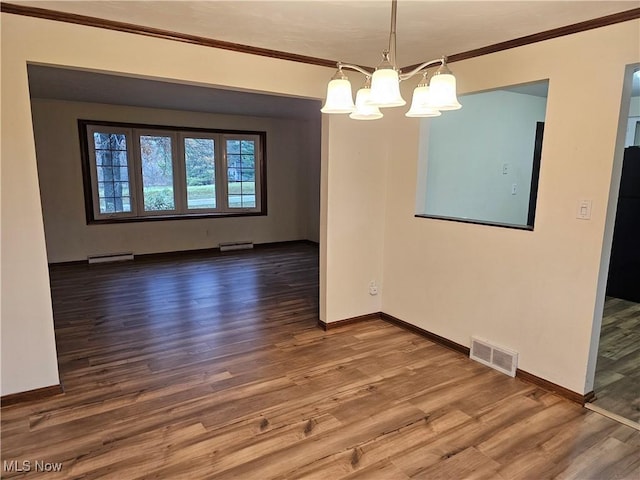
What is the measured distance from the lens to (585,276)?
8.14 feet

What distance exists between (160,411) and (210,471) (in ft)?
2.16

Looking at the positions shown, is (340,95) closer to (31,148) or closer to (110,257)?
(31,148)

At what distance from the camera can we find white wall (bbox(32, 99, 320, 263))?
5871 millimetres

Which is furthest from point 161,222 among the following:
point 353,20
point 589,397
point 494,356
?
point 589,397

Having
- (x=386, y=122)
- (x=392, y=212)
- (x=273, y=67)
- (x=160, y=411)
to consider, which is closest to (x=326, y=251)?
(x=392, y=212)

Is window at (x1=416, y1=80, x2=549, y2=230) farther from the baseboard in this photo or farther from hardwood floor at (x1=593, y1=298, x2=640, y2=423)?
hardwood floor at (x1=593, y1=298, x2=640, y2=423)

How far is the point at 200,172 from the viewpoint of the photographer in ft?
23.2

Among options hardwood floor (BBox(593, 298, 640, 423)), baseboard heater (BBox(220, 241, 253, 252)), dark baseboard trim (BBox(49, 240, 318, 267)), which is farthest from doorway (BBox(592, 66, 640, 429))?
baseboard heater (BBox(220, 241, 253, 252))

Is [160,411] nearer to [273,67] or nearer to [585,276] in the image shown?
[273,67]

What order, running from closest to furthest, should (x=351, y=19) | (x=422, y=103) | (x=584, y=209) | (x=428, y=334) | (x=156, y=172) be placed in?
(x=422, y=103) < (x=351, y=19) < (x=584, y=209) < (x=428, y=334) < (x=156, y=172)

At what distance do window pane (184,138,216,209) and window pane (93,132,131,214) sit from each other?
97 cm

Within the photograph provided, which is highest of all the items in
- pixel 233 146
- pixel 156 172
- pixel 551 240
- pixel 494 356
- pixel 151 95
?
pixel 151 95

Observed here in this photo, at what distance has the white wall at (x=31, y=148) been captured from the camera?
2271 millimetres

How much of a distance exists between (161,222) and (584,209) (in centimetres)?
608
